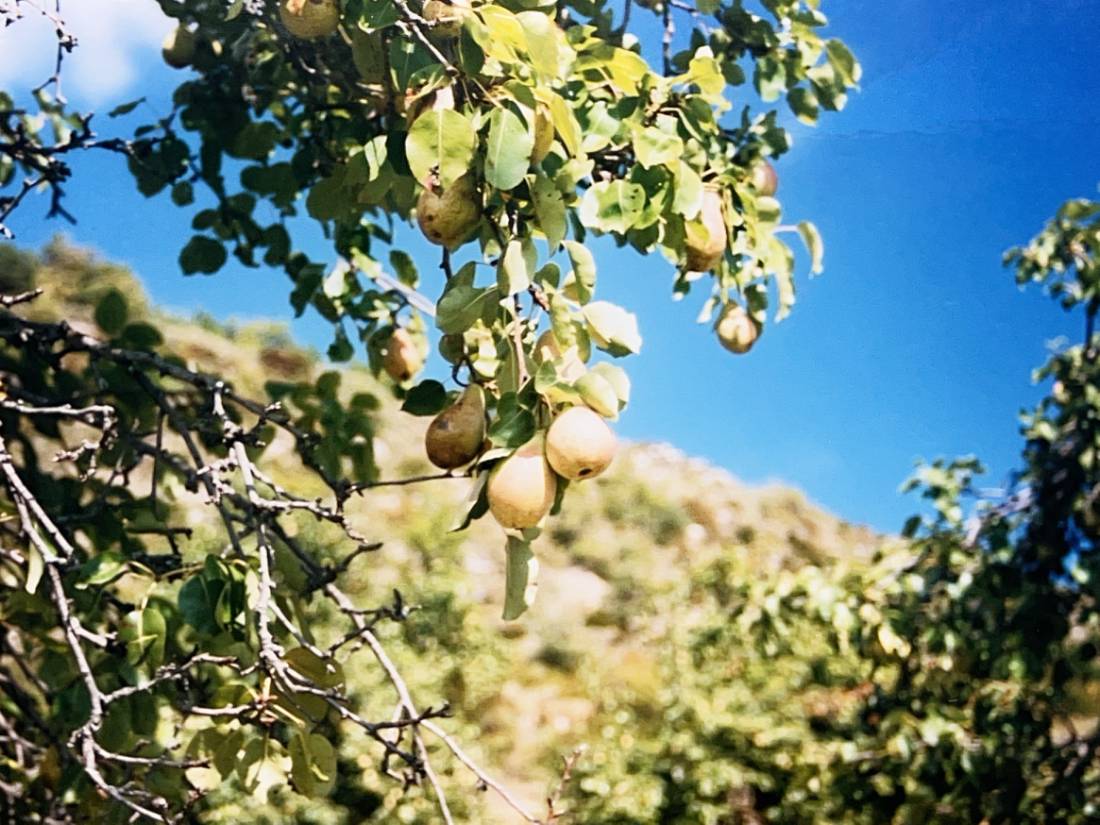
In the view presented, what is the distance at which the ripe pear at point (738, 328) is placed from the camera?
1.99 meters

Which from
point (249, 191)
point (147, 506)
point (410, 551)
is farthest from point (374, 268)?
point (410, 551)

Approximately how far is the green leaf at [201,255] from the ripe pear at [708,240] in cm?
124

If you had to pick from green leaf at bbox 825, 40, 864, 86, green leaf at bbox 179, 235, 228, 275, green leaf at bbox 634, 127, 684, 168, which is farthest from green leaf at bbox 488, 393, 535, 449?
green leaf at bbox 179, 235, 228, 275

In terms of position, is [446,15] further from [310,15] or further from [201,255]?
[201,255]

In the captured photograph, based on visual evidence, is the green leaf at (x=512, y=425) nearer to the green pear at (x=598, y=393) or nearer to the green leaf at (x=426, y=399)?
the green pear at (x=598, y=393)

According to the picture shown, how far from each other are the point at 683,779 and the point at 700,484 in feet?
51.9

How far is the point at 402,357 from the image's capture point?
218 cm

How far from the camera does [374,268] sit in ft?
7.25

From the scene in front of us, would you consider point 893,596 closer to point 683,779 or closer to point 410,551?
point 683,779

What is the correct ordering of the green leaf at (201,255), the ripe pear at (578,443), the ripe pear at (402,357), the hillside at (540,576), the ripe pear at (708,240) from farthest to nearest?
the hillside at (540,576) → the green leaf at (201,255) → the ripe pear at (402,357) → the ripe pear at (708,240) → the ripe pear at (578,443)

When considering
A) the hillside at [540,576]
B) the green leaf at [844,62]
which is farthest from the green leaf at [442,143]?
the green leaf at [844,62]

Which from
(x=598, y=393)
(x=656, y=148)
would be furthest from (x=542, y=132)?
(x=598, y=393)

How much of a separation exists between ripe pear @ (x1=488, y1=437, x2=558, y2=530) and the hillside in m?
0.41

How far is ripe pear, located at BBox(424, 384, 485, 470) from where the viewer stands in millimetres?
1352
